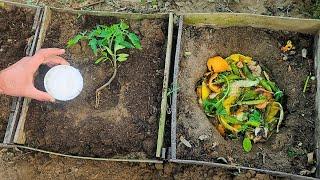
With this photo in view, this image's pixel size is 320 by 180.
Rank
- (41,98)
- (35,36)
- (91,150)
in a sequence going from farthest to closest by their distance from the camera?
1. (35,36)
2. (91,150)
3. (41,98)

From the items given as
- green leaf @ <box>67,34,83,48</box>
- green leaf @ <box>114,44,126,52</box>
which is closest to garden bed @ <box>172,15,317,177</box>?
green leaf @ <box>114,44,126,52</box>

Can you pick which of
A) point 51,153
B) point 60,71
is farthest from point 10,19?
point 51,153

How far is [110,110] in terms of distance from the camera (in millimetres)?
3039

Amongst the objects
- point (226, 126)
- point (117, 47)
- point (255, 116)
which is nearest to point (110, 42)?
point (117, 47)

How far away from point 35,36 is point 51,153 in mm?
834

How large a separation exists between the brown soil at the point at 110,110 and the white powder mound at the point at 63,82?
18 cm

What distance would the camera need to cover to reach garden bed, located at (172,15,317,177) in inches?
115

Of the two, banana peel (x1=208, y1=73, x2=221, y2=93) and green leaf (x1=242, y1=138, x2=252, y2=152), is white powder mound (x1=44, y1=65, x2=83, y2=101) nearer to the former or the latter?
banana peel (x1=208, y1=73, x2=221, y2=93)

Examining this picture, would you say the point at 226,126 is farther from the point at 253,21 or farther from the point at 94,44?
the point at 94,44

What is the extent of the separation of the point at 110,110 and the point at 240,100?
87 centimetres

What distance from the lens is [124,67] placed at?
313 cm

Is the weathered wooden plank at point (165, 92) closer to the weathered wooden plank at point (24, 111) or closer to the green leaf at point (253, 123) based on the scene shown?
the green leaf at point (253, 123)

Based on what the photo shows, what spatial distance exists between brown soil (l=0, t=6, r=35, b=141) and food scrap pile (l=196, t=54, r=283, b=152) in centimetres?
128

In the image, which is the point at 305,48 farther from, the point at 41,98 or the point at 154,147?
the point at 41,98
